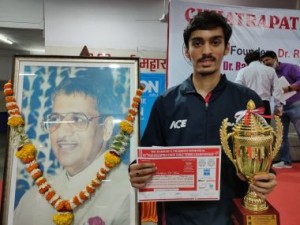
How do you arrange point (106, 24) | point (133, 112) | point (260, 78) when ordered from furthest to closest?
point (106, 24), point (260, 78), point (133, 112)

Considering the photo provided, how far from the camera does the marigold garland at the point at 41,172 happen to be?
1.21 metres

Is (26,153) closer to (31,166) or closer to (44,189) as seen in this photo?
(31,166)

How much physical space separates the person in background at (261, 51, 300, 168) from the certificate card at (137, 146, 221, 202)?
9.07 feet

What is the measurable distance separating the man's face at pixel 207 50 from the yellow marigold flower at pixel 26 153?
0.75 meters

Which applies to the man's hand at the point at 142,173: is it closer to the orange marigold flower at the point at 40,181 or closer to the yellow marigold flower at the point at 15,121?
the orange marigold flower at the point at 40,181

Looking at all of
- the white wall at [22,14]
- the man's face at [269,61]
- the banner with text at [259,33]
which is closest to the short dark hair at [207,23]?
the banner with text at [259,33]

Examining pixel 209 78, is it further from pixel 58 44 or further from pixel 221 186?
pixel 58 44

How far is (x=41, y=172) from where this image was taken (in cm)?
123

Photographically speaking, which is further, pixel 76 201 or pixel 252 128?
pixel 76 201

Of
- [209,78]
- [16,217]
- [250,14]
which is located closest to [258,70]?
[250,14]

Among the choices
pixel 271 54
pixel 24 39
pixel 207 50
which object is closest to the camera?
pixel 207 50

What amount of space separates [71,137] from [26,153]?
189 millimetres

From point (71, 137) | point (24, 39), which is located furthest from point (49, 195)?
point (24, 39)

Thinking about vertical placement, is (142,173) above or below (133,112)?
below
